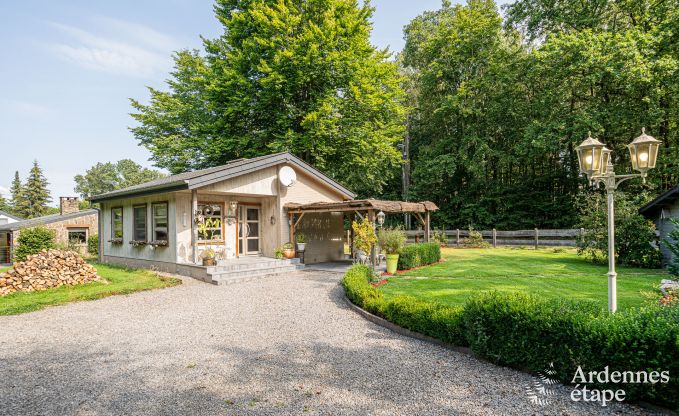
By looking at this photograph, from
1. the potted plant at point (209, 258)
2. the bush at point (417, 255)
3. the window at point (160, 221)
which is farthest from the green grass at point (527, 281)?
the window at point (160, 221)

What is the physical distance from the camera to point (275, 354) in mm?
4926

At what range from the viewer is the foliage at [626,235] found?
12.1m

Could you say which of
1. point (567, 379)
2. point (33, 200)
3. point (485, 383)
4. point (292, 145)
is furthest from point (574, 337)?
point (33, 200)

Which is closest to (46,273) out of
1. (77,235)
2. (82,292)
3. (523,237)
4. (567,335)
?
(82,292)

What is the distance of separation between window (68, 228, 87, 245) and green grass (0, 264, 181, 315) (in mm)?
14215

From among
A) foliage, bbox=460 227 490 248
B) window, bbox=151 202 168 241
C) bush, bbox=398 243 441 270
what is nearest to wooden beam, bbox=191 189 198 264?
window, bbox=151 202 168 241

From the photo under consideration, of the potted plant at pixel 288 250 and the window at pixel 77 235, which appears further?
the window at pixel 77 235

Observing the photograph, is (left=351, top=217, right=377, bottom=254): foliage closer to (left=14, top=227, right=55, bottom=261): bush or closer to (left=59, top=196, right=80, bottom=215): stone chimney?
(left=14, top=227, right=55, bottom=261): bush

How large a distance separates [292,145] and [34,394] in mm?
16356

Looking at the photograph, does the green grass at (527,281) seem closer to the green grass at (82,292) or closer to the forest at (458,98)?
the forest at (458,98)

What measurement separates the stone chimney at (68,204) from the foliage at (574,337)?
97.9ft

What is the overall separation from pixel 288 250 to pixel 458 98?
1779cm

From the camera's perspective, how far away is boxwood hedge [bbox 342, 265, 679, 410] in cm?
324

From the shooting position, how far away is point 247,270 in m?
11.4
